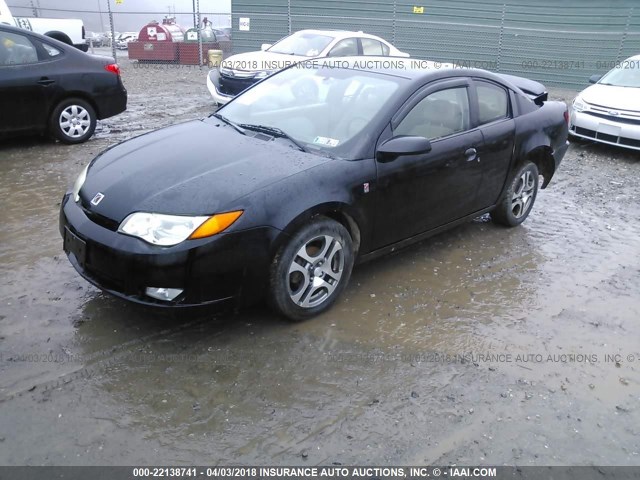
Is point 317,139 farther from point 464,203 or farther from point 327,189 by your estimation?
point 464,203

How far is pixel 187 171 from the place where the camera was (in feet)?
11.6

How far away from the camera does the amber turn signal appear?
123 inches

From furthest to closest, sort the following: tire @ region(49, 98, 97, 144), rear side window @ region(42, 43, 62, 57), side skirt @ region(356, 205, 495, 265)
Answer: tire @ region(49, 98, 97, 144) < rear side window @ region(42, 43, 62, 57) < side skirt @ region(356, 205, 495, 265)

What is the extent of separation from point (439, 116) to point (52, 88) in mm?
5211

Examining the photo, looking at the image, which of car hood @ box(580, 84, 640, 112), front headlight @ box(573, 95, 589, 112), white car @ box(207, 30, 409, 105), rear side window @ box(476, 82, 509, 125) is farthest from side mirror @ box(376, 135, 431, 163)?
front headlight @ box(573, 95, 589, 112)

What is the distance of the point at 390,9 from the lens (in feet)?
61.0

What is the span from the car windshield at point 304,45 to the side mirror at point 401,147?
703 centimetres

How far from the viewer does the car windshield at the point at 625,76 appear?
9.33 metres

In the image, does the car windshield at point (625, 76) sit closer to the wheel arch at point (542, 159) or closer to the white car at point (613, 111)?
the white car at point (613, 111)

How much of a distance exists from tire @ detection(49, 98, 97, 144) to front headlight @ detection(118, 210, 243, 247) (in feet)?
16.3

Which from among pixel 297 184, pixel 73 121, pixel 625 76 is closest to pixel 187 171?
pixel 297 184

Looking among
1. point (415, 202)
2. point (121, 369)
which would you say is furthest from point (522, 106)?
point (121, 369)

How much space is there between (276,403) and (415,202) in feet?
6.17

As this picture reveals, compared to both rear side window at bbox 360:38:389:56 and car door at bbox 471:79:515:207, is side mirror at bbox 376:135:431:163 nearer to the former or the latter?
car door at bbox 471:79:515:207
